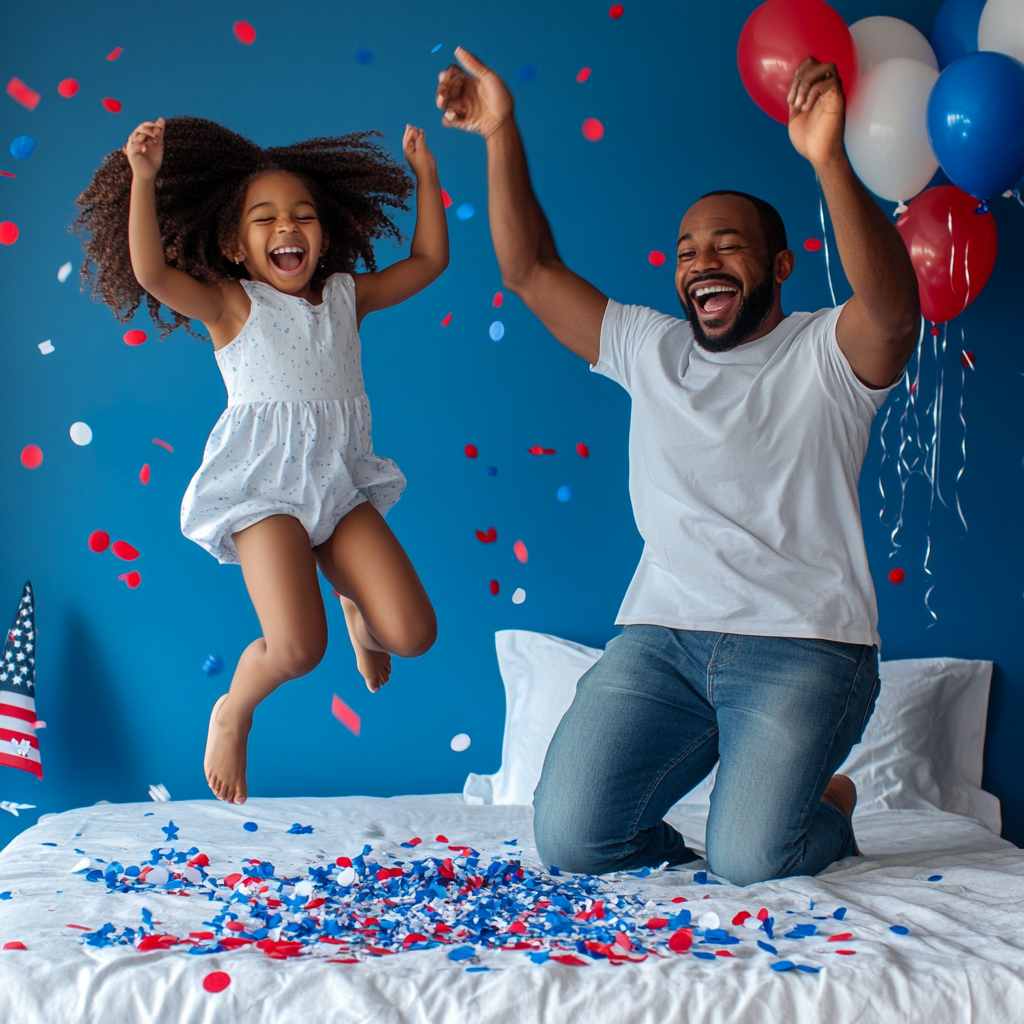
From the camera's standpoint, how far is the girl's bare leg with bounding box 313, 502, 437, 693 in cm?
174

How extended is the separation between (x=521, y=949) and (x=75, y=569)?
5.83ft

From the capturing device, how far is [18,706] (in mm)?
2453

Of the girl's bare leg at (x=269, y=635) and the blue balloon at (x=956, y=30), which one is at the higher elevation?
the blue balloon at (x=956, y=30)

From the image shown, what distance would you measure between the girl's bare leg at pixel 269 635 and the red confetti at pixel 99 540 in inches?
39.6

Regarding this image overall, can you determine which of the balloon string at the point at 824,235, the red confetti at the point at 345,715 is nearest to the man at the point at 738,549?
the balloon string at the point at 824,235

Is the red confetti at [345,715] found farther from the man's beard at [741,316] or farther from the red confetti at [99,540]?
the man's beard at [741,316]

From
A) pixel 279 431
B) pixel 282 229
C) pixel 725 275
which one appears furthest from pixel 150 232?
pixel 725 275

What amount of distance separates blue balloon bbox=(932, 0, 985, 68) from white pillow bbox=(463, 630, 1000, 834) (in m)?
1.38

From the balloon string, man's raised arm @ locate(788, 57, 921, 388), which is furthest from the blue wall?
man's raised arm @ locate(788, 57, 921, 388)

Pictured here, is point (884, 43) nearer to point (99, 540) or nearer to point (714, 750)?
point (714, 750)

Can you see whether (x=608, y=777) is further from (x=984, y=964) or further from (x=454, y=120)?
(x=454, y=120)

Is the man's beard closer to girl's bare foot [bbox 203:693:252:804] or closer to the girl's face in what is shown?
the girl's face

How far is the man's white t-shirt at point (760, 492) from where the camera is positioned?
1.79m

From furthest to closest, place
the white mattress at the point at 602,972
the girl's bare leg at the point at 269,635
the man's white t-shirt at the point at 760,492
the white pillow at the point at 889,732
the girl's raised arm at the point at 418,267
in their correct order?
the white pillow at the point at 889,732 → the girl's raised arm at the point at 418,267 → the man's white t-shirt at the point at 760,492 → the girl's bare leg at the point at 269,635 → the white mattress at the point at 602,972
